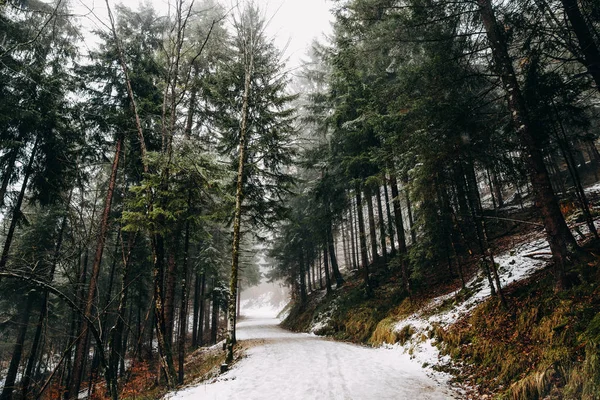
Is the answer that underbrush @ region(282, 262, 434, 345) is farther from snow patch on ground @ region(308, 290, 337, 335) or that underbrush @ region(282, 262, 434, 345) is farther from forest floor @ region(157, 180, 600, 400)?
forest floor @ region(157, 180, 600, 400)

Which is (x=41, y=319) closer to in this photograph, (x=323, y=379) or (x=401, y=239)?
(x=323, y=379)

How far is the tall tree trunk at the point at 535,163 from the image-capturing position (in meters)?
6.37

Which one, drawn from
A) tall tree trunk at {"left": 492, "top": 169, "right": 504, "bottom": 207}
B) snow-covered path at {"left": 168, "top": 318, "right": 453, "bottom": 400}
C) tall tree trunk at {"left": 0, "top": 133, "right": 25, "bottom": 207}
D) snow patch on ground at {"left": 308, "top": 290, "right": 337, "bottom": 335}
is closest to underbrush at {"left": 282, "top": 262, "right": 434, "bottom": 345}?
snow patch on ground at {"left": 308, "top": 290, "right": 337, "bottom": 335}

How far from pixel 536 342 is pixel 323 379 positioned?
15.3 ft

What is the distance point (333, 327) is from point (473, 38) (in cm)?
1423

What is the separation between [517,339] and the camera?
6.12m

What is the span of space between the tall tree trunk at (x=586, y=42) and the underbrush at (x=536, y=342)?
4.55 m

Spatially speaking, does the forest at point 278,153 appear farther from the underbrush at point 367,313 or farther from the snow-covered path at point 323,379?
the snow-covered path at point 323,379

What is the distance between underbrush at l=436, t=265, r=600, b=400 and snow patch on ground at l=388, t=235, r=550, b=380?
0.56 meters

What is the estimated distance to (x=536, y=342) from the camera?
224 inches

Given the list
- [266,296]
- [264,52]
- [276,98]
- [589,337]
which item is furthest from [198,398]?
[266,296]

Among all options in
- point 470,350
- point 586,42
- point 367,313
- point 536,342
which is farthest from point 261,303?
point 586,42

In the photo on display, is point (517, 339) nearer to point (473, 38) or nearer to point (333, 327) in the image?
point (473, 38)

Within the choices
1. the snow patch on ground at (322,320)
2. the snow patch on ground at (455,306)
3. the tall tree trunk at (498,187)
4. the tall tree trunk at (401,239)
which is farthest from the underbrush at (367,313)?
the tall tree trunk at (498,187)
